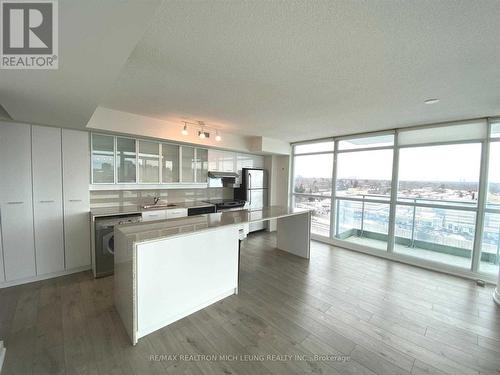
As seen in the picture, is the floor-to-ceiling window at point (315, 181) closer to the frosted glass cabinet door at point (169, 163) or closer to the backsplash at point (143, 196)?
the backsplash at point (143, 196)

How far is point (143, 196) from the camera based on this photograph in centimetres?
408

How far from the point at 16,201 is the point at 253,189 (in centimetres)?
418

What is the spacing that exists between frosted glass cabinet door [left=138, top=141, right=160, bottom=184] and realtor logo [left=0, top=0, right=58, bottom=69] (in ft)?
8.00

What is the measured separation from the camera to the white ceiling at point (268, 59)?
116cm

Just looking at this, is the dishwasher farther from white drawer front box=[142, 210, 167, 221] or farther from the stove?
the stove

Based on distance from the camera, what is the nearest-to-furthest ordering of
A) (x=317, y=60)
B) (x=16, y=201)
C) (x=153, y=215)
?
(x=317, y=60) < (x=16, y=201) < (x=153, y=215)

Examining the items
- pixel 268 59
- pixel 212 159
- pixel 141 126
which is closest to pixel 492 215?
pixel 268 59

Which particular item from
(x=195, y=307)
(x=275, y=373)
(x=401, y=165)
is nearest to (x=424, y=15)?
(x=275, y=373)

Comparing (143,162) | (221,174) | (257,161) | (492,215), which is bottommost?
(492,215)

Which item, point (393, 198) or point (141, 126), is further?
point (393, 198)

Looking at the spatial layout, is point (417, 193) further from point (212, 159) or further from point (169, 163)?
point (169, 163)

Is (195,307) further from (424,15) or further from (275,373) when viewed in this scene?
(424,15)

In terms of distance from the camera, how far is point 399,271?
11.4 ft

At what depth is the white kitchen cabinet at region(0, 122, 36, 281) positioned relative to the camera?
264cm
